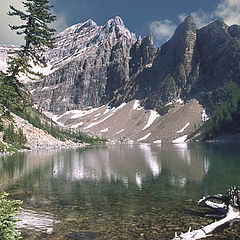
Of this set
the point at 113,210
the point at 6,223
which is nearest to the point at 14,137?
the point at 113,210

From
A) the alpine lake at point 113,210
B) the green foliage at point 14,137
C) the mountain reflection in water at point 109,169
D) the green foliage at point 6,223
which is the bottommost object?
the mountain reflection in water at point 109,169

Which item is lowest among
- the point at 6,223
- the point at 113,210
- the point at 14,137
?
the point at 113,210

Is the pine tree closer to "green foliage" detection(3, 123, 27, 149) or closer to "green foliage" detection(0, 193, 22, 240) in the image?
"green foliage" detection(0, 193, 22, 240)

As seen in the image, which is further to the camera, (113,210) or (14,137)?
(14,137)

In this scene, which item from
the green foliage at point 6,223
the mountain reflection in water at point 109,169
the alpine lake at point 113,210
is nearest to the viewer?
the green foliage at point 6,223

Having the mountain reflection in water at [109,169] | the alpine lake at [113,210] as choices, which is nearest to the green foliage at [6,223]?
the alpine lake at [113,210]

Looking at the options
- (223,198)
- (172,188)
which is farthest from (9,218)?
(172,188)

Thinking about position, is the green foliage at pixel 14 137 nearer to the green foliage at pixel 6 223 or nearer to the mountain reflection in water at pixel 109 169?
the mountain reflection in water at pixel 109 169

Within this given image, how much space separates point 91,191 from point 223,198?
18.7m

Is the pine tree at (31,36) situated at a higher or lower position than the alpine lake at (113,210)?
higher

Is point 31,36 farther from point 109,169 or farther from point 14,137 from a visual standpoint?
point 14,137

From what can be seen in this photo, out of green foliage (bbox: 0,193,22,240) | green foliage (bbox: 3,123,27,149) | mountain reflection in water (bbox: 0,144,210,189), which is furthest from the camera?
green foliage (bbox: 3,123,27,149)

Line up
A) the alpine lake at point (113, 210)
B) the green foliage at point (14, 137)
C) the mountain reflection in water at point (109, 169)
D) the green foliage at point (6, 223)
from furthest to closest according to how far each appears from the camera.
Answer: the green foliage at point (14, 137) < the mountain reflection in water at point (109, 169) < the alpine lake at point (113, 210) < the green foliage at point (6, 223)

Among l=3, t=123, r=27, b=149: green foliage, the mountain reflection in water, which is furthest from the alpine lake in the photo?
l=3, t=123, r=27, b=149: green foliage
